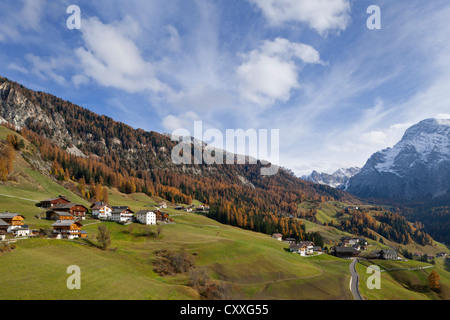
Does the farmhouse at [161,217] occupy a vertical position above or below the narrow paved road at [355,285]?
above

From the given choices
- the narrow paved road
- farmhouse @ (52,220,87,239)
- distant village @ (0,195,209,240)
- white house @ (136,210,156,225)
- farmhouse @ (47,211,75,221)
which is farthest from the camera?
white house @ (136,210,156,225)

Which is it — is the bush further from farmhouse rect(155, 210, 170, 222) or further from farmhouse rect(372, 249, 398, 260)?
farmhouse rect(372, 249, 398, 260)

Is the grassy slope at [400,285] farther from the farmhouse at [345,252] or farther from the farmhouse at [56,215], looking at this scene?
the farmhouse at [56,215]

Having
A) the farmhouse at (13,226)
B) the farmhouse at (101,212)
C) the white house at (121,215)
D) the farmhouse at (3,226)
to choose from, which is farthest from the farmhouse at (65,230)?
the farmhouse at (101,212)

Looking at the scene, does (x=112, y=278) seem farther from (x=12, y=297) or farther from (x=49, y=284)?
(x=12, y=297)

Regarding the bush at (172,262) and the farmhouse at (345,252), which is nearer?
the bush at (172,262)

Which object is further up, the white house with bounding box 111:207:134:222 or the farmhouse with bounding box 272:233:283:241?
the white house with bounding box 111:207:134:222

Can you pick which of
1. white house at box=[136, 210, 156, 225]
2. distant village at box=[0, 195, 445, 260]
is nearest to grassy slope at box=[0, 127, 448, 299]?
distant village at box=[0, 195, 445, 260]

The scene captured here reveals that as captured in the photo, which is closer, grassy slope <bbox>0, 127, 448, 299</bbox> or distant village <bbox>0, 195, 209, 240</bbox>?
grassy slope <bbox>0, 127, 448, 299</bbox>
